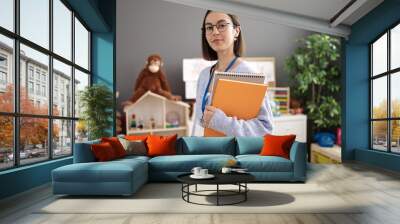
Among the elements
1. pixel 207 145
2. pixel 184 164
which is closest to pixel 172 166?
pixel 184 164

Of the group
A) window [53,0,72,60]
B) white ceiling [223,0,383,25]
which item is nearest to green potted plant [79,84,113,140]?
window [53,0,72,60]

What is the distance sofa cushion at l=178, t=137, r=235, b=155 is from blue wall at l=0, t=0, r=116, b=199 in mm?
1852

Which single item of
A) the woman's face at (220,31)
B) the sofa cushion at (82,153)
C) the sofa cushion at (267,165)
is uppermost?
the woman's face at (220,31)

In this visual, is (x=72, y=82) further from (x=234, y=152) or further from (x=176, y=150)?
(x=234, y=152)

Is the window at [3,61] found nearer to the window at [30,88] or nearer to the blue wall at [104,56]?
the window at [30,88]

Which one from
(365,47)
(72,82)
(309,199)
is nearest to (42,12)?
(72,82)

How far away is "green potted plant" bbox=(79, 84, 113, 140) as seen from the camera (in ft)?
24.9

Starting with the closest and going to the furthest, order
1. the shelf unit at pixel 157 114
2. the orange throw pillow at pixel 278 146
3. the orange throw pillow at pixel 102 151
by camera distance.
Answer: the orange throw pillow at pixel 102 151 < the orange throw pillow at pixel 278 146 < the shelf unit at pixel 157 114

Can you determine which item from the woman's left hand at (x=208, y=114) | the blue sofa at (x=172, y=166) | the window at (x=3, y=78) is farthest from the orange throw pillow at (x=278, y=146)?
the window at (x=3, y=78)

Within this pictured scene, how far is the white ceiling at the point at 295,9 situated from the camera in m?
7.23

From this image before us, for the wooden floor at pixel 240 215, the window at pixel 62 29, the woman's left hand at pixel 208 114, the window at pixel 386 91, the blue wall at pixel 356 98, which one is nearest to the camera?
the wooden floor at pixel 240 215

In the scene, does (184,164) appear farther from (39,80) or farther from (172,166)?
(39,80)

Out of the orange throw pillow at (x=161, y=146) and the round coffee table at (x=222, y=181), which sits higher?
the orange throw pillow at (x=161, y=146)

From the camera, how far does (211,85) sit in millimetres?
7180
